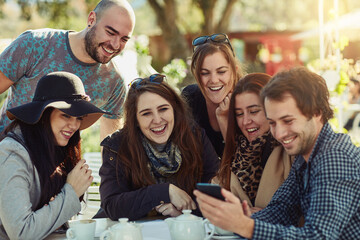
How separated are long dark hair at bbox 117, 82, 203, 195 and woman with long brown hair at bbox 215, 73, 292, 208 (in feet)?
0.63

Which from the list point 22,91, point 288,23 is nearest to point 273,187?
point 22,91

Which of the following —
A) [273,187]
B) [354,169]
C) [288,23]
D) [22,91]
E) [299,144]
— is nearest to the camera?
[354,169]

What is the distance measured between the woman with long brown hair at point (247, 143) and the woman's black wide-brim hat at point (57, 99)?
862 mm

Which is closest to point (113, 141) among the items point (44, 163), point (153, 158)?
point (153, 158)

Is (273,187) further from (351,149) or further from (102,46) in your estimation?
(102,46)

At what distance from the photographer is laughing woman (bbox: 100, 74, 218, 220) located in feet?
9.26

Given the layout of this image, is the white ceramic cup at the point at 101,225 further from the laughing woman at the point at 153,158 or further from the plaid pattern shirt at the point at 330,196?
the plaid pattern shirt at the point at 330,196

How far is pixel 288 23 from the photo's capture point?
50750mm

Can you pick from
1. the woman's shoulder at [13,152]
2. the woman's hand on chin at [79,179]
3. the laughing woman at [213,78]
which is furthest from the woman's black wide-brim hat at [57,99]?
the laughing woman at [213,78]

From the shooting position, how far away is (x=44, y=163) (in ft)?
8.29

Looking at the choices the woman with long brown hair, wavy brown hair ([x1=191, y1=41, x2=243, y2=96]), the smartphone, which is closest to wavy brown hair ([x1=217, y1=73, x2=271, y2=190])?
the woman with long brown hair

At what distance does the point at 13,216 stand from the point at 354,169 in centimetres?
148

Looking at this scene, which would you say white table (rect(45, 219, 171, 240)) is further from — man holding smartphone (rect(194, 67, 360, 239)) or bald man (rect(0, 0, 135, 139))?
bald man (rect(0, 0, 135, 139))

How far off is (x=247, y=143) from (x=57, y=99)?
1.13 m
